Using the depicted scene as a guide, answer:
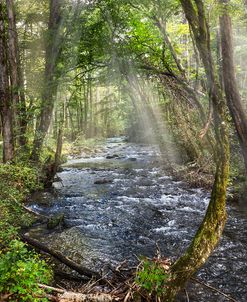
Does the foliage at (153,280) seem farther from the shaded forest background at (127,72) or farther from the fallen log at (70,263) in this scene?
the shaded forest background at (127,72)

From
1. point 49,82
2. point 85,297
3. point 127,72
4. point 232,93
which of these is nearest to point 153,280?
point 85,297

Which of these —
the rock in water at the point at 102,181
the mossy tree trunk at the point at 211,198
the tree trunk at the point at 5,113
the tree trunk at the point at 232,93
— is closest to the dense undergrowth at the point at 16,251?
the tree trunk at the point at 5,113

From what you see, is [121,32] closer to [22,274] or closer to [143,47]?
[143,47]

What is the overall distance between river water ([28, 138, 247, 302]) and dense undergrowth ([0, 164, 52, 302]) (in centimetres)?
88

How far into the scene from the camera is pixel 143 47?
39.5 feet

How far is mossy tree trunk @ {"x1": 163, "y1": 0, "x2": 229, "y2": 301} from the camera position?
4219 mm

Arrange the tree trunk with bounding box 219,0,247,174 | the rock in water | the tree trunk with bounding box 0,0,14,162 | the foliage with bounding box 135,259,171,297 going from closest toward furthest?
the foliage with bounding box 135,259,171,297 < the tree trunk with bounding box 219,0,247,174 < the tree trunk with bounding box 0,0,14,162 < the rock in water

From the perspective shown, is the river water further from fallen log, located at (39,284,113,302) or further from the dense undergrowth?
fallen log, located at (39,284,113,302)

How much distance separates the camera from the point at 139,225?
9078 millimetres

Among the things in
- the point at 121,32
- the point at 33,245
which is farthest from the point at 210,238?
the point at 121,32

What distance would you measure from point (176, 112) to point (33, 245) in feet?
34.1

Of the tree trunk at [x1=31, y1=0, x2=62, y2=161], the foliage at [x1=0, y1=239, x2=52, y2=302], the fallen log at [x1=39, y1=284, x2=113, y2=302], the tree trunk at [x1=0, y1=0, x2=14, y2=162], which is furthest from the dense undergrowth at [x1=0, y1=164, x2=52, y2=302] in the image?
the tree trunk at [x1=31, y1=0, x2=62, y2=161]

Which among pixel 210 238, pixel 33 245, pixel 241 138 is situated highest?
pixel 241 138

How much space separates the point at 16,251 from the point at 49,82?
987 centimetres
